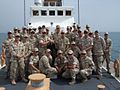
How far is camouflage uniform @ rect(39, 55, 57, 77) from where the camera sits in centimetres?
751

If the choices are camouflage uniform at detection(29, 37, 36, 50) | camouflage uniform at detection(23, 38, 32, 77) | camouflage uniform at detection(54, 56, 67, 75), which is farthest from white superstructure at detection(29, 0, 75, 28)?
camouflage uniform at detection(54, 56, 67, 75)

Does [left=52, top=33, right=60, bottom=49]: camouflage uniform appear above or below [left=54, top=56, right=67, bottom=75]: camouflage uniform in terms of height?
above

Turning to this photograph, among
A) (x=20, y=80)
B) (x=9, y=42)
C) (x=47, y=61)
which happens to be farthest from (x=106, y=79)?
(x=9, y=42)

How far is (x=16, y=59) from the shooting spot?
7.61 metres

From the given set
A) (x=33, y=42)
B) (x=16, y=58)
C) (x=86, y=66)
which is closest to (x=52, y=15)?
(x=33, y=42)

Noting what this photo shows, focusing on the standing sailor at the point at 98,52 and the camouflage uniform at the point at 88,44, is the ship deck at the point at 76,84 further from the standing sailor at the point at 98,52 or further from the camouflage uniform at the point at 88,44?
the camouflage uniform at the point at 88,44

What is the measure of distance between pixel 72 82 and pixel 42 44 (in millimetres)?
1533

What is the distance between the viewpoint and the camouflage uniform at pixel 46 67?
7.51 metres

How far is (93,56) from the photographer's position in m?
8.52

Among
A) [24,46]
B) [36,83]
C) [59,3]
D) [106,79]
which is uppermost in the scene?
[59,3]

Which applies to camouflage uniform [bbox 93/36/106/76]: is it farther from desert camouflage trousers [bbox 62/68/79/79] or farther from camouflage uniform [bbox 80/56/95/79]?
desert camouflage trousers [bbox 62/68/79/79]

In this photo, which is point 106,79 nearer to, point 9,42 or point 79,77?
point 79,77

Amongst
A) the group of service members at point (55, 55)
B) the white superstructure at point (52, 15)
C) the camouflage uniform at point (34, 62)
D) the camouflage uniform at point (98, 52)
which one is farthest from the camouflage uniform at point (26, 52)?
the white superstructure at point (52, 15)

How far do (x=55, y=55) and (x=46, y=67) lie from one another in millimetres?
1062
